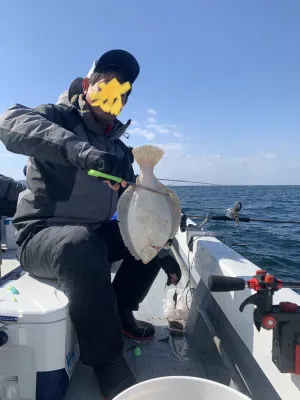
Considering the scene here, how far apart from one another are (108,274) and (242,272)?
79 centimetres

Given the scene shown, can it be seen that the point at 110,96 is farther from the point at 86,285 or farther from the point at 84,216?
the point at 86,285

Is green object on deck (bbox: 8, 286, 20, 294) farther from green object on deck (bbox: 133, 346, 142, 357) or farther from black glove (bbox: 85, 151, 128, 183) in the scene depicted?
green object on deck (bbox: 133, 346, 142, 357)

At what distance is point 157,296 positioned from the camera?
123 inches

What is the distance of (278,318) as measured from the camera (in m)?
1.22

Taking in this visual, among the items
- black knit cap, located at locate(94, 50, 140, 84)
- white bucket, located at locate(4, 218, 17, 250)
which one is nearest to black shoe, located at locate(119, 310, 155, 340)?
black knit cap, located at locate(94, 50, 140, 84)

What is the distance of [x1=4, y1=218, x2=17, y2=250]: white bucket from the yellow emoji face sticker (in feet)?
7.70

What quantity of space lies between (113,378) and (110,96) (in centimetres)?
164

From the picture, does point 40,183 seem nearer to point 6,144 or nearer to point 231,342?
point 6,144

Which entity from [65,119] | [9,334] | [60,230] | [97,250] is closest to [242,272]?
[97,250]

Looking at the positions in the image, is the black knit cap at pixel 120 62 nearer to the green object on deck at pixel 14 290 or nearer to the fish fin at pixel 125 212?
the fish fin at pixel 125 212

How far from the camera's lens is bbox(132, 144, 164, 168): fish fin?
189 cm

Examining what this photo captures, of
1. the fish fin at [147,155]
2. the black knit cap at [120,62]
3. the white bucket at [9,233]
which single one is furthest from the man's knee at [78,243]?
the white bucket at [9,233]

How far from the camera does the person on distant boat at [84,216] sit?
159 cm

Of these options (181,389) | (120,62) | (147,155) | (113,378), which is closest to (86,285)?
(113,378)
